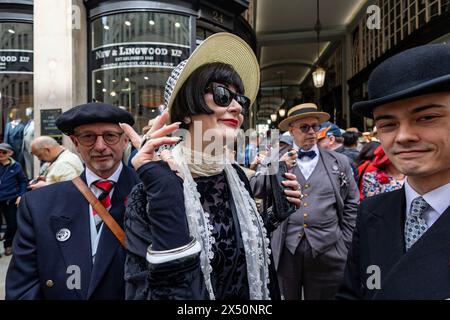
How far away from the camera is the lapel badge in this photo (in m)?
1.68

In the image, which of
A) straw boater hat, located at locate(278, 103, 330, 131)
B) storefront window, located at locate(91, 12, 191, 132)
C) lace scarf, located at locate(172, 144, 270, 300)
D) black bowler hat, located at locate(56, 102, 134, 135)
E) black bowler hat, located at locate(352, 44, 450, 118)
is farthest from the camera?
storefront window, located at locate(91, 12, 191, 132)

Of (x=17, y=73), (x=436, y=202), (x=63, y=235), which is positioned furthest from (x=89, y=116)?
(x=17, y=73)

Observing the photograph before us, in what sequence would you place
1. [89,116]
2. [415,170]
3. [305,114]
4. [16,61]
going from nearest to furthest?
1. [415,170]
2. [89,116]
3. [305,114]
4. [16,61]

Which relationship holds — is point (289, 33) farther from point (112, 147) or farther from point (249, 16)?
point (112, 147)

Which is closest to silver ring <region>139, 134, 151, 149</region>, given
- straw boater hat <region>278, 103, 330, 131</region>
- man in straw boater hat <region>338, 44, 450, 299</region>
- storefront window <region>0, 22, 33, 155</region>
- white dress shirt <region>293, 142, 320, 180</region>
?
man in straw boater hat <region>338, 44, 450, 299</region>

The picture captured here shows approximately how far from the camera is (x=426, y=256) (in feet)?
3.67

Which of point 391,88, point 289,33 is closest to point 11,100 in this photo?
point 391,88

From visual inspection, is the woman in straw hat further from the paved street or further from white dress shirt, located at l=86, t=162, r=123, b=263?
the paved street

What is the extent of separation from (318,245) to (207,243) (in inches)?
73.7

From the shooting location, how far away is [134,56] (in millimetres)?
7547

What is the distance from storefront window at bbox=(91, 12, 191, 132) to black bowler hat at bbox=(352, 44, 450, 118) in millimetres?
6616

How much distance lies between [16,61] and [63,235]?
784 cm

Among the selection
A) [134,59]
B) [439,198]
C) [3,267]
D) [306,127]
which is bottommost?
[3,267]

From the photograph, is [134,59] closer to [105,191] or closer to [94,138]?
[94,138]
